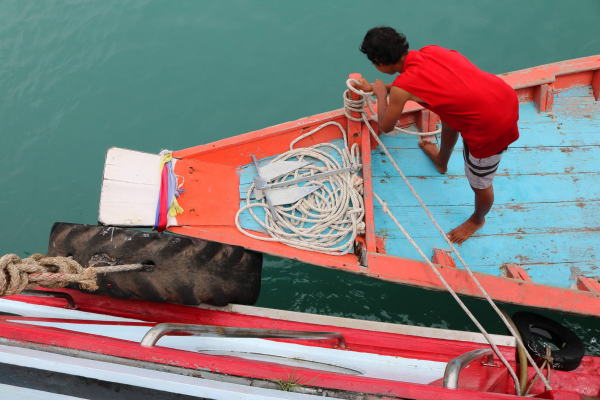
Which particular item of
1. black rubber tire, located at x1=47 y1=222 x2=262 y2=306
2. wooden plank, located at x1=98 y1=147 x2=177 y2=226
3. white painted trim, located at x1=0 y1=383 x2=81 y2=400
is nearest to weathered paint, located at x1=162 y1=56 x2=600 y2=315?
wooden plank, located at x1=98 y1=147 x2=177 y2=226

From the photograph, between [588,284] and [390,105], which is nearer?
[390,105]

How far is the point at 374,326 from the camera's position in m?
2.69

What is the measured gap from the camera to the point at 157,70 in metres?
5.45

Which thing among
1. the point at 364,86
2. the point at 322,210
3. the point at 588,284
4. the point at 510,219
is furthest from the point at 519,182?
the point at 322,210

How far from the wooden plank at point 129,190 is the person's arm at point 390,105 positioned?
5.86 ft

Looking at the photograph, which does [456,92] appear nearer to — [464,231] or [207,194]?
[464,231]

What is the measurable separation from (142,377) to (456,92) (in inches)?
84.4

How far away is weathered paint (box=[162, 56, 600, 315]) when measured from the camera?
117 inches

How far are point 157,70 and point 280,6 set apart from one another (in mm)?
2033

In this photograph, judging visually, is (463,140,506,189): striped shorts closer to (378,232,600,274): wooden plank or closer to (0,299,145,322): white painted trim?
(378,232,600,274): wooden plank

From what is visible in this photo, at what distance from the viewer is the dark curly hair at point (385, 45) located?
2436 millimetres

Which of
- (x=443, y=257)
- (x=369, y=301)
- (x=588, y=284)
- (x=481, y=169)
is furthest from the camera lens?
(x=369, y=301)

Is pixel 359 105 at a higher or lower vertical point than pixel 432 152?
higher

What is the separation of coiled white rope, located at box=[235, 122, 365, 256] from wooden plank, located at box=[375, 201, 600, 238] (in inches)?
11.2
